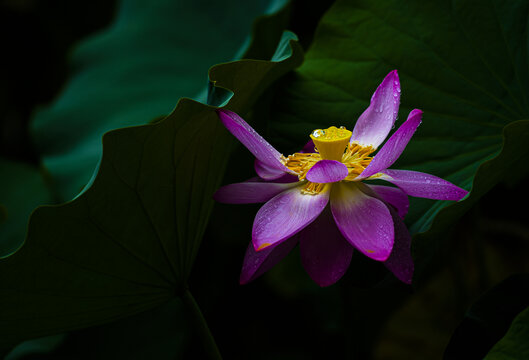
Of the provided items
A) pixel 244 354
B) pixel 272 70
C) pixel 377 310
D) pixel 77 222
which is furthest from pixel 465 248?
pixel 77 222

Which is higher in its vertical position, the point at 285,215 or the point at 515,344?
the point at 285,215

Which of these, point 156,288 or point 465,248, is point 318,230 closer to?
point 156,288

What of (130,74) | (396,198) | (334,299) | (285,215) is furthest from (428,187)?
(130,74)

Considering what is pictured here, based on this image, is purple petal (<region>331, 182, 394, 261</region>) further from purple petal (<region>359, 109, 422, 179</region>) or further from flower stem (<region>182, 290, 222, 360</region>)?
flower stem (<region>182, 290, 222, 360</region>)

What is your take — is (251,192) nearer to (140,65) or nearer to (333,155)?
(333,155)

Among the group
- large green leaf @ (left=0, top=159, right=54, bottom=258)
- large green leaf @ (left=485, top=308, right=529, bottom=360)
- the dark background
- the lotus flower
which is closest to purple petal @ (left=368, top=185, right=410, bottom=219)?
the lotus flower

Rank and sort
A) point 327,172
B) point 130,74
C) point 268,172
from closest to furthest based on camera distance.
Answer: point 327,172
point 268,172
point 130,74

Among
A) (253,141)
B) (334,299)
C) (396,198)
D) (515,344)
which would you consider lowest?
(334,299)
